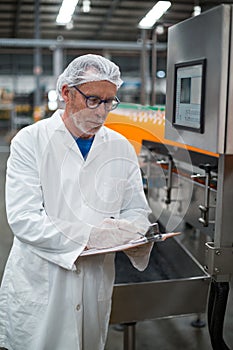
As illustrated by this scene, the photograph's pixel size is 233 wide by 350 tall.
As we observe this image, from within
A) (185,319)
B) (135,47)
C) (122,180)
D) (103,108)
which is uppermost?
(135,47)

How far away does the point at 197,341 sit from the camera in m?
2.15

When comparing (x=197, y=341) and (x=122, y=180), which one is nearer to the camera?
(x=122, y=180)

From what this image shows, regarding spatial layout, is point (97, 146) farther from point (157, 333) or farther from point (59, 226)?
point (157, 333)

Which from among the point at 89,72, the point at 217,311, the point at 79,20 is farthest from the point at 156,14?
the point at 79,20

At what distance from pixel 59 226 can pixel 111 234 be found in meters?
0.15

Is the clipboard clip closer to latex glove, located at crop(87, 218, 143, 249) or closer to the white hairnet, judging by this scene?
latex glove, located at crop(87, 218, 143, 249)

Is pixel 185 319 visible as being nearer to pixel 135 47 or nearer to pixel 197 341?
pixel 197 341

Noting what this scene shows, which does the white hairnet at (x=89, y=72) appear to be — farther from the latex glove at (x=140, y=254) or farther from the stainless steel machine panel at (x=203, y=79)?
the latex glove at (x=140, y=254)

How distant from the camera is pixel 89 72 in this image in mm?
1227

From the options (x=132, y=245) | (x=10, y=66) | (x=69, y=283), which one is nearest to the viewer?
(x=132, y=245)

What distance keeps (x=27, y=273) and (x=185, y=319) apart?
138 centimetres

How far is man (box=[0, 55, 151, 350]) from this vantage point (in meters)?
1.19

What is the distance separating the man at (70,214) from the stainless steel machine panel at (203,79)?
189 mm

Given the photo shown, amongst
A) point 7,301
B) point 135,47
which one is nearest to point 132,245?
point 7,301
